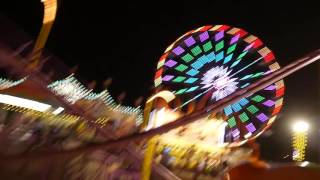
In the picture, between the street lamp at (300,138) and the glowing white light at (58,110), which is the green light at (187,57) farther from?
the glowing white light at (58,110)

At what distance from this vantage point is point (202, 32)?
10.1 m

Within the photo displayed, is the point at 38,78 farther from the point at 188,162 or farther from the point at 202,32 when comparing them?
the point at 202,32

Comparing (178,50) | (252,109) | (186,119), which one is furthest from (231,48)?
(186,119)

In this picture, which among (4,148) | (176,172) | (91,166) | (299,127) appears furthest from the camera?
(299,127)

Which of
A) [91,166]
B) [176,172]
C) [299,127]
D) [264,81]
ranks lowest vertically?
[299,127]

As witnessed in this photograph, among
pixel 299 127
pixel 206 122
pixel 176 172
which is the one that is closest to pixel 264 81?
pixel 176 172

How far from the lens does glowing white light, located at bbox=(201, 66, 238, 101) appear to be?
30.1ft

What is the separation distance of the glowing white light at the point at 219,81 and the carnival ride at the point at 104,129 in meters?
0.46

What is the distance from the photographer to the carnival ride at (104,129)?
105 inches

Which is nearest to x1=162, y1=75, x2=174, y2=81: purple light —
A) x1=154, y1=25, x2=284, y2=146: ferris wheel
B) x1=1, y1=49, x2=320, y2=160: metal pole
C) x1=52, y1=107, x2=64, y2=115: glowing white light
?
x1=154, y1=25, x2=284, y2=146: ferris wheel

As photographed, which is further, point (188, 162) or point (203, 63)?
point (203, 63)

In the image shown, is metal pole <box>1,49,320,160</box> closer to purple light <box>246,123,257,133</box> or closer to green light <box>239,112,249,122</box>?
purple light <box>246,123,257,133</box>

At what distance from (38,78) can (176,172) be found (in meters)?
2.31

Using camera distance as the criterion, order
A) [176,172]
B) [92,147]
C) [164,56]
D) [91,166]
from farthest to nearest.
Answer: [164,56]
[176,172]
[91,166]
[92,147]
